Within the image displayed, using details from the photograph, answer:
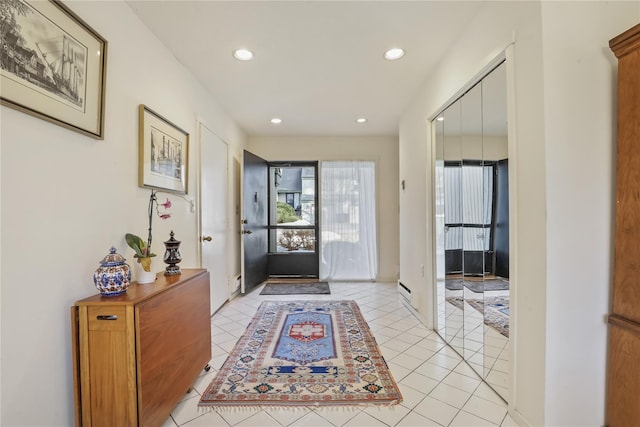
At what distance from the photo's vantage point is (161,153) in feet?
6.79

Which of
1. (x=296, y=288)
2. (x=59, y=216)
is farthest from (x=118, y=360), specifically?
(x=296, y=288)

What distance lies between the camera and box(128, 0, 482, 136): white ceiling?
1.75m

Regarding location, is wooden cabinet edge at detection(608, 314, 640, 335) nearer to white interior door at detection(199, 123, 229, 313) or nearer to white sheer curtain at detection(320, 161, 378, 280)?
white interior door at detection(199, 123, 229, 313)

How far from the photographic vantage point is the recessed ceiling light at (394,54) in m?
2.20

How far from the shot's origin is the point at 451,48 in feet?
7.07

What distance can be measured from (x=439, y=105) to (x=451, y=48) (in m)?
0.42

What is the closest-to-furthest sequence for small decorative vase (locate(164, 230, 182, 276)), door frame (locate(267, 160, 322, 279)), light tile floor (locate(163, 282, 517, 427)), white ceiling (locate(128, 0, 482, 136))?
1. light tile floor (locate(163, 282, 517, 427))
2. white ceiling (locate(128, 0, 482, 136))
3. small decorative vase (locate(164, 230, 182, 276))
4. door frame (locate(267, 160, 322, 279))

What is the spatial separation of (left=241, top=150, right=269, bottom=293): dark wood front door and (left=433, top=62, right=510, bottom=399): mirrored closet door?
2.32 m

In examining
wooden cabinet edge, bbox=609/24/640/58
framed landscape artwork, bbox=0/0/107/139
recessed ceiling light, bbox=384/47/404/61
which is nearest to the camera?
framed landscape artwork, bbox=0/0/107/139

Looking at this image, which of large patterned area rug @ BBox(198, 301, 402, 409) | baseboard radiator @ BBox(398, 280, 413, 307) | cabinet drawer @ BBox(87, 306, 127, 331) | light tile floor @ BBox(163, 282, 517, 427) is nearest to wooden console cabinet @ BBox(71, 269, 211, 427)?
cabinet drawer @ BBox(87, 306, 127, 331)

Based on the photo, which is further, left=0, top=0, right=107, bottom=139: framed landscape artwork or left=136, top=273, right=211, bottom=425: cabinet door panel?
left=136, top=273, right=211, bottom=425: cabinet door panel

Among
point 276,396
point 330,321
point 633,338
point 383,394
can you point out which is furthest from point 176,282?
point 633,338

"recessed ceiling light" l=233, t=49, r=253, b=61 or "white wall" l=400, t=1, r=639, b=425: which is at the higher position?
"recessed ceiling light" l=233, t=49, r=253, b=61

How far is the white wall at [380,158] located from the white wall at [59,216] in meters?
2.80
